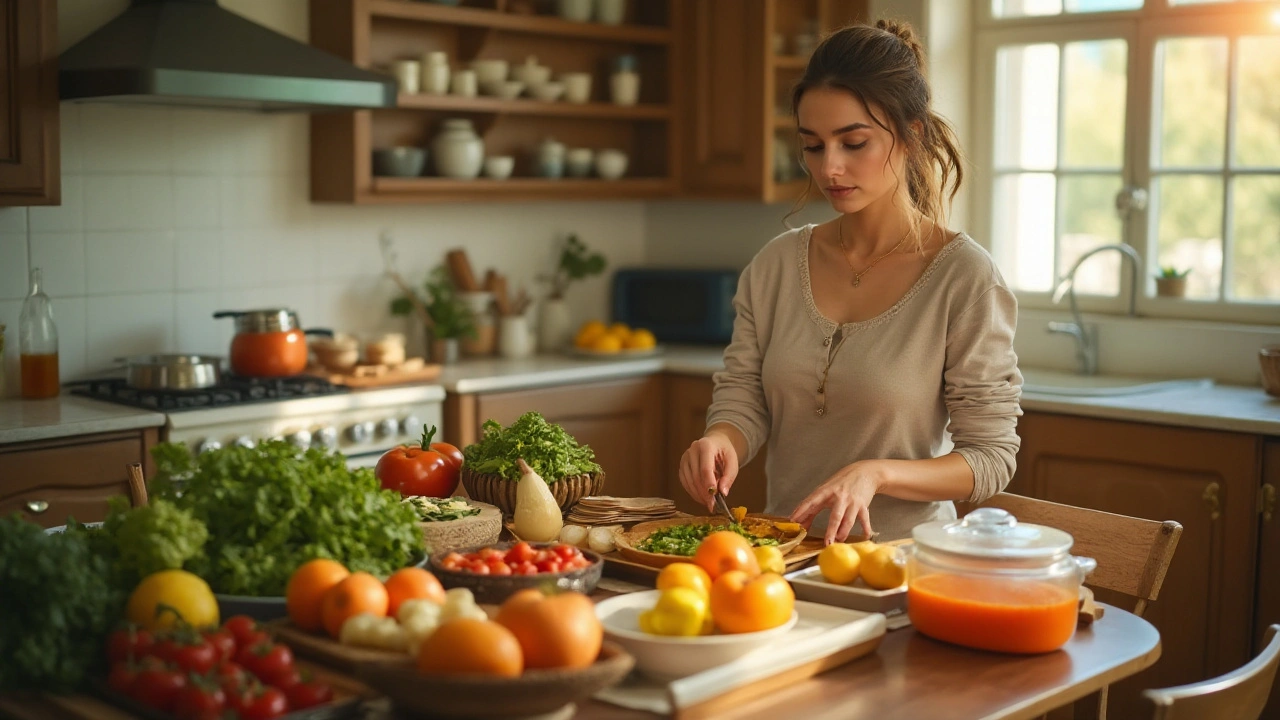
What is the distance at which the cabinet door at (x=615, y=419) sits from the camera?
394 centimetres

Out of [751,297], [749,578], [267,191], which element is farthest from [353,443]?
[749,578]

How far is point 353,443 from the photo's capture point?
3545mm

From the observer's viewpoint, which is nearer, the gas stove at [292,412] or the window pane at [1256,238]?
the gas stove at [292,412]

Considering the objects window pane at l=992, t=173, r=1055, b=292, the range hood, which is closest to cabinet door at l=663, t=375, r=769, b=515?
window pane at l=992, t=173, r=1055, b=292

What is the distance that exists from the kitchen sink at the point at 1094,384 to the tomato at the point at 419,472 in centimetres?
191

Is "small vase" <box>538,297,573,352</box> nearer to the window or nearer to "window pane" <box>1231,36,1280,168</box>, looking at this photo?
the window

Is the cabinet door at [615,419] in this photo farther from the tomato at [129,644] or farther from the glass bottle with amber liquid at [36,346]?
the tomato at [129,644]

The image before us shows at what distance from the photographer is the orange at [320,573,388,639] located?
60.2 inches

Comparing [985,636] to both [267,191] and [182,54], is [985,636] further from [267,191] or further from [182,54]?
[267,191]

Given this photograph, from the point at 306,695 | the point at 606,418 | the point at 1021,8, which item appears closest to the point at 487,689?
the point at 306,695

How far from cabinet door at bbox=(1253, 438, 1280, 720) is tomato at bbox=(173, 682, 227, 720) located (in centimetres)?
251

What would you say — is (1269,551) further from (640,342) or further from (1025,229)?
(640,342)

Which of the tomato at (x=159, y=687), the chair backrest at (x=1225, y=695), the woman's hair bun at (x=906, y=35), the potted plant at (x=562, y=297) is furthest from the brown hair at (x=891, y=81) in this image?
the potted plant at (x=562, y=297)

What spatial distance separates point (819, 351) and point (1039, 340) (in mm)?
1907
